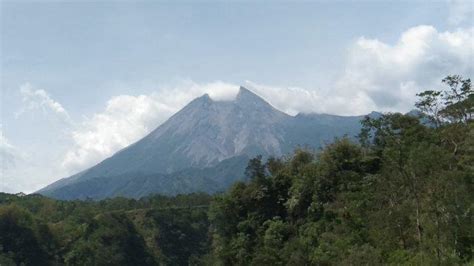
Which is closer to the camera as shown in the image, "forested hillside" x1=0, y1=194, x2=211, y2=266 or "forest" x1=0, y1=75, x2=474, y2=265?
"forest" x1=0, y1=75, x2=474, y2=265

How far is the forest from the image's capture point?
24.3 metres

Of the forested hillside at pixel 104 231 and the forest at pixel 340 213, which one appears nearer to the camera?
the forest at pixel 340 213

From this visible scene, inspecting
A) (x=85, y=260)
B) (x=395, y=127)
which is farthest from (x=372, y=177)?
(x=85, y=260)

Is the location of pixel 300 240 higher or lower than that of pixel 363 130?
lower

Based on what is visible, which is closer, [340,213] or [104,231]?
[340,213]

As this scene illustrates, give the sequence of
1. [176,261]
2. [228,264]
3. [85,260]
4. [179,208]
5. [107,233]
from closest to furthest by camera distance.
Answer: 1. [228,264]
2. [85,260]
3. [107,233]
4. [176,261]
5. [179,208]

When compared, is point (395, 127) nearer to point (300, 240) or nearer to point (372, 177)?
point (372, 177)

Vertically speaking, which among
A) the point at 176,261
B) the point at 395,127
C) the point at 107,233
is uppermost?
the point at 395,127

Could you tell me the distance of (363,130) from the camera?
44.3 meters

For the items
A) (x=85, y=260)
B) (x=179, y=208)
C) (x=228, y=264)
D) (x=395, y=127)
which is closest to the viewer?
(x=395, y=127)

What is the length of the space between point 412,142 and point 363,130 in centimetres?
701

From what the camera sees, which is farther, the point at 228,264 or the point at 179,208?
the point at 179,208

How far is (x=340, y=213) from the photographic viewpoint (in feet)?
124

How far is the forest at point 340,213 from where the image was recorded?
79.7 feet
